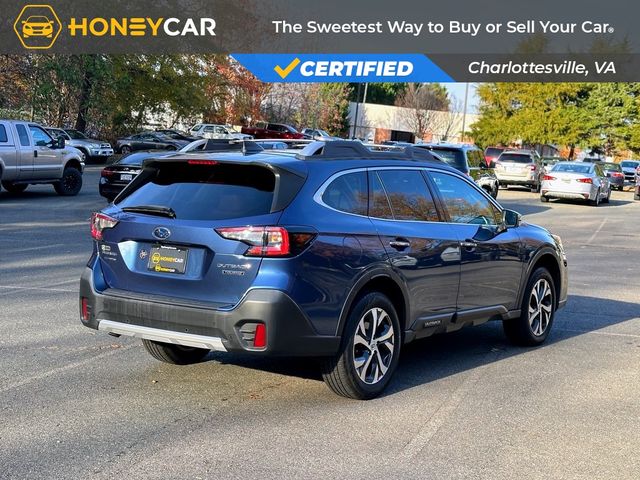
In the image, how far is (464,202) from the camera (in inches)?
289

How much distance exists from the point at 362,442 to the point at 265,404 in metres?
0.97

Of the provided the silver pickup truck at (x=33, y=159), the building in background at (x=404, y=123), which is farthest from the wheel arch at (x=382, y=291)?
the building in background at (x=404, y=123)

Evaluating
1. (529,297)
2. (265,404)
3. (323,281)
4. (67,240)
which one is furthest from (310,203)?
(67,240)

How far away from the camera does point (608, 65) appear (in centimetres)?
6388

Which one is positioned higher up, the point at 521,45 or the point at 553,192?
the point at 521,45

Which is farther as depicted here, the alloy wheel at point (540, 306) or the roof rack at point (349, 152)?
the alloy wheel at point (540, 306)

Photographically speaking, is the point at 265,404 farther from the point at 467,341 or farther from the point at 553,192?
the point at 553,192

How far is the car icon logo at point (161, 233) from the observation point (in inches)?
224

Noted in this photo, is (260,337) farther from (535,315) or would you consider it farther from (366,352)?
(535,315)

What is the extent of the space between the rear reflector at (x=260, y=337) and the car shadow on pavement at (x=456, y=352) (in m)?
0.86

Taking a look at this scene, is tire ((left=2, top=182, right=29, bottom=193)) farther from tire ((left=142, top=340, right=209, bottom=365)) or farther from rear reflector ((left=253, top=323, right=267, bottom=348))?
rear reflector ((left=253, top=323, right=267, bottom=348))

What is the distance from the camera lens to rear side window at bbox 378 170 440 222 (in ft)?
21.4

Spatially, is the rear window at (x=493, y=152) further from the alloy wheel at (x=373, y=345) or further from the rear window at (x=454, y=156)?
the alloy wheel at (x=373, y=345)

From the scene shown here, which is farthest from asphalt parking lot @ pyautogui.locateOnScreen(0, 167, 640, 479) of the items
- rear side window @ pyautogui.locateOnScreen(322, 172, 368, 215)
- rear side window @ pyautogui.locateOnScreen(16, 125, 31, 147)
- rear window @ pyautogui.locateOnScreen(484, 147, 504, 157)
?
rear window @ pyautogui.locateOnScreen(484, 147, 504, 157)
